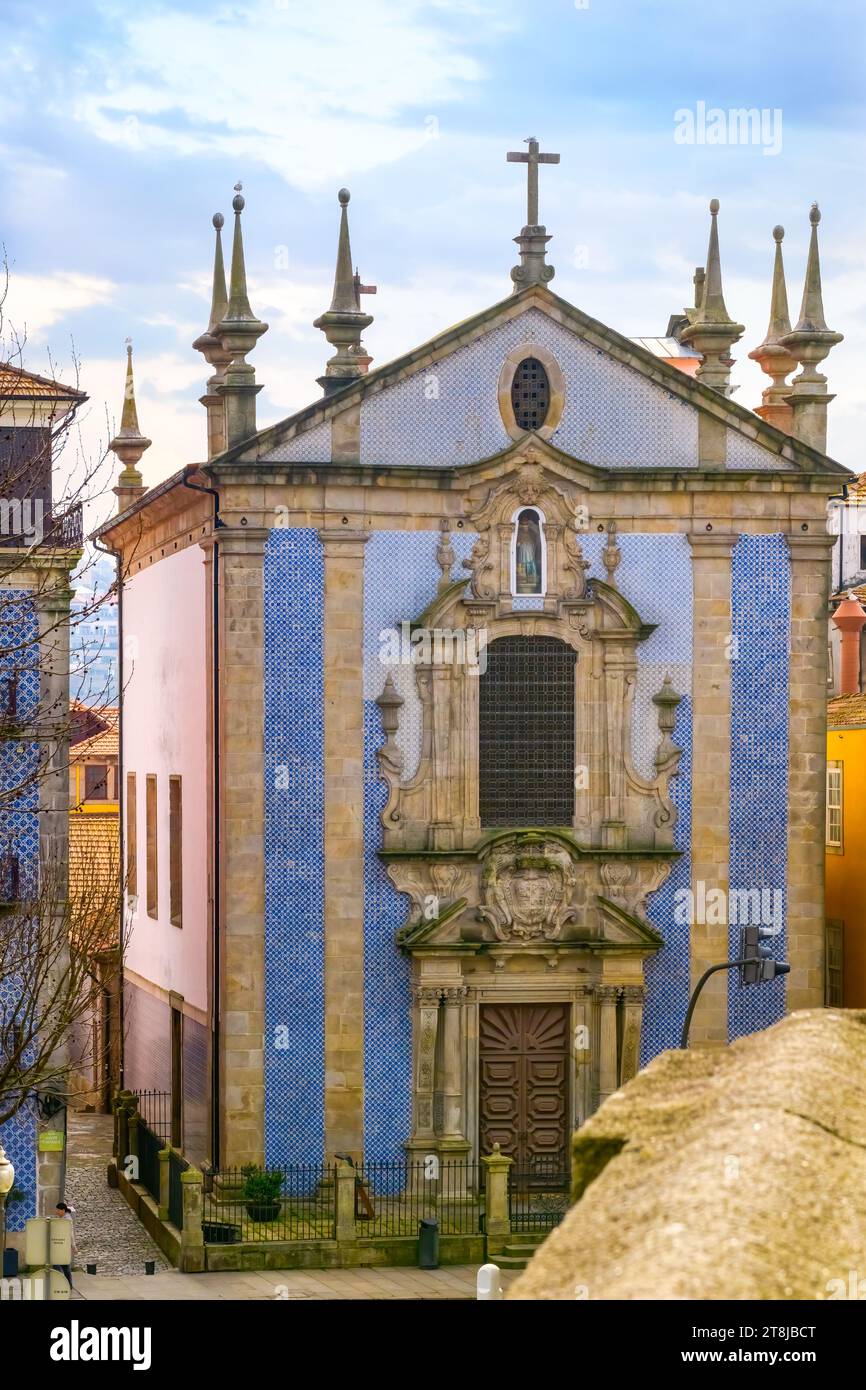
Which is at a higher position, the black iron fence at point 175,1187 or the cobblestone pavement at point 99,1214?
the black iron fence at point 175,1187

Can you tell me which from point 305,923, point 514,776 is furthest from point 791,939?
point 305,923

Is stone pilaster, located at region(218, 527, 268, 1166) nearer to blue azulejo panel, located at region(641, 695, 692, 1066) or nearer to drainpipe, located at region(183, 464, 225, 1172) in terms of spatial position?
drainpipe, located at region(183, 464, 225, 1172)

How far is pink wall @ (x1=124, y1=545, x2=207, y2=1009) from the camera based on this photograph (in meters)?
35.9

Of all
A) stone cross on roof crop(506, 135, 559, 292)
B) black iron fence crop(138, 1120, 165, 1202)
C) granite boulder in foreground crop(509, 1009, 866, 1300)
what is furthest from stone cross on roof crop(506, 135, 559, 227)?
granite boulder in foreground crop(509, 1009, 866, 1300)

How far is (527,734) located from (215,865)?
4.62 metres

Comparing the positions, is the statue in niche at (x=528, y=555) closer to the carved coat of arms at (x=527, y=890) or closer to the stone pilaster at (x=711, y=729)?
the stone pilaster at (x=711, y=729)

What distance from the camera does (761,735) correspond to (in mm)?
35062

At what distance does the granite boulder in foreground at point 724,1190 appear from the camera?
6035 millimetres

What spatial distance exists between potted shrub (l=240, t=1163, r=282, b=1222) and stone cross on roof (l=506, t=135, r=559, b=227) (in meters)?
13.6

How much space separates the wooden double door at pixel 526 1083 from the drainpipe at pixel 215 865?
3596 mm

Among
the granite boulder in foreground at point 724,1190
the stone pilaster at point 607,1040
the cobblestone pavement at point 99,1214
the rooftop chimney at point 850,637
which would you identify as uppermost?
the rooftop chimney at point 850,637

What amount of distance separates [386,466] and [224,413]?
2.43m

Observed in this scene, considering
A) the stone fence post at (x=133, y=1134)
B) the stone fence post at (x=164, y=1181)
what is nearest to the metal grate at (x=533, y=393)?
the stone fence post at (x=164, y=1181)
